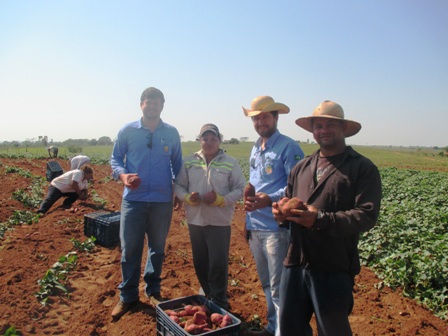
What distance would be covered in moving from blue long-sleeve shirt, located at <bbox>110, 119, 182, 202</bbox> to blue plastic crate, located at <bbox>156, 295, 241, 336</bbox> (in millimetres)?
1173

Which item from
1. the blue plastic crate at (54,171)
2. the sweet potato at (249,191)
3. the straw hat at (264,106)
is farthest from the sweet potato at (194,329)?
the blue plastic crate at (54,171)

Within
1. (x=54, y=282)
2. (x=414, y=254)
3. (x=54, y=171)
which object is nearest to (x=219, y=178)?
(x=54, y=282)

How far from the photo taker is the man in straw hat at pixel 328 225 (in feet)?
7.43

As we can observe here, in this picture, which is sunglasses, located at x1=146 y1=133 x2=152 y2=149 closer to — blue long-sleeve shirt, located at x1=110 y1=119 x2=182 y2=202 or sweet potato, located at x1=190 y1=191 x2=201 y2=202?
blue long-sleeve shirt, located at x1=110 y1=119 x2=182 y2=202

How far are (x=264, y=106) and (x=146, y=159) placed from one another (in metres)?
1.52

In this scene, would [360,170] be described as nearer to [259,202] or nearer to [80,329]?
[259,202]

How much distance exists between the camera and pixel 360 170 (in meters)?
2.33

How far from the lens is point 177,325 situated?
2.85 meters

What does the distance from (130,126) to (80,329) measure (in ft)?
7.39

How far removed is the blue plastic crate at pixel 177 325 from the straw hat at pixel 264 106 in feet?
6.20

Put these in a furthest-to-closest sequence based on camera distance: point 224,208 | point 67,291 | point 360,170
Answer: point 67,291 < point 224,208 < point 360,170

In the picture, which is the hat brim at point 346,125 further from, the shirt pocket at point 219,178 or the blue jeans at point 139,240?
the blue jeans at point 139,240

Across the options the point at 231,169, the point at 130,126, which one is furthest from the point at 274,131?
the point at 130,126

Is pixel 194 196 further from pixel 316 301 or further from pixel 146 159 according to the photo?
pixel 316 301
